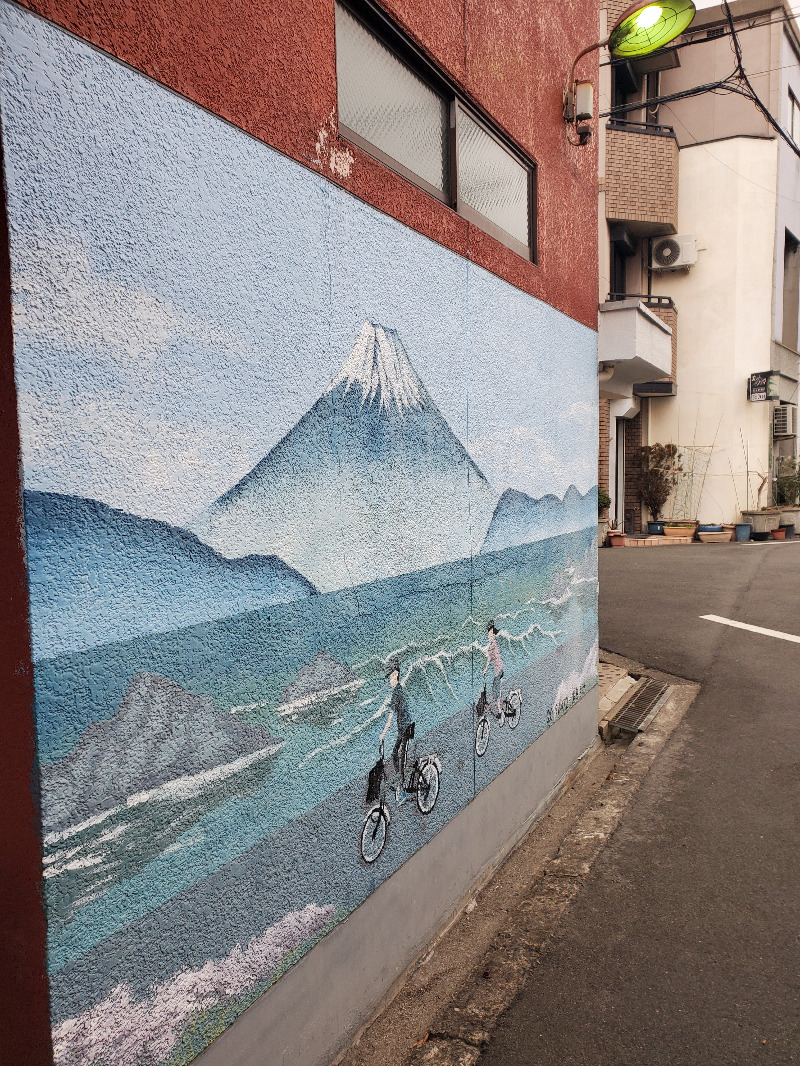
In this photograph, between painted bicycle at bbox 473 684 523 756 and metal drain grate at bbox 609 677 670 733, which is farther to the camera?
metal drain grate at bbox 609 677 670 733

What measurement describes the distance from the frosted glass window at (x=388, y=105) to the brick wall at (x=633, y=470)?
16776 millimetres

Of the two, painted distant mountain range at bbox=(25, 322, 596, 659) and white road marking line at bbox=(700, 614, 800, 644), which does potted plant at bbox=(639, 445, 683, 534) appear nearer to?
white road marking line at bbox=(700, 614, 800, 644)

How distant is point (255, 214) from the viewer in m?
2.39

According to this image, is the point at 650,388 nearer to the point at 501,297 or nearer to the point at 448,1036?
the point at 501,297

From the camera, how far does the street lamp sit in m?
4.81

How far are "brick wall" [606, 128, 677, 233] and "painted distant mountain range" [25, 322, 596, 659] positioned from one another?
49.1ft

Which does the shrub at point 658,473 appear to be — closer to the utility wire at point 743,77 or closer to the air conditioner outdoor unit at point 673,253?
the air conditioner outdoor unit at point 673,253

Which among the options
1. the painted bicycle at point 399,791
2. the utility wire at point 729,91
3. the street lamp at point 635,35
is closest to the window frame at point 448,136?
the street lamp at point 635,35

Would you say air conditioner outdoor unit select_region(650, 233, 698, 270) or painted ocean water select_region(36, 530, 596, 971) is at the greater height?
air conditioner outdoor unit select_region(650, 233, 698, 270)

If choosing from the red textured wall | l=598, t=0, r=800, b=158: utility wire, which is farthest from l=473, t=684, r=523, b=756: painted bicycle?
l=598, t=0, r=800, b=158: utility wire

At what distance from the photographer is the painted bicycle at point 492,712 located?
401cm

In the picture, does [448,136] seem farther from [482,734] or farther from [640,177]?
[640,177]

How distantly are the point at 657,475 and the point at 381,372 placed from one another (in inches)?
675

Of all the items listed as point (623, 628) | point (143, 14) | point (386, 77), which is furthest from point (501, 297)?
point (623, 628)
